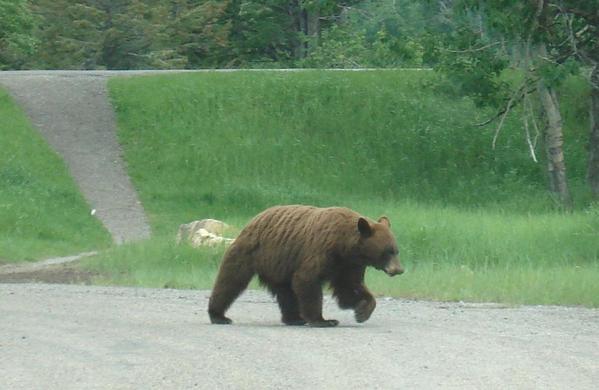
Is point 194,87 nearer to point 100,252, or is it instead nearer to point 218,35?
point 100,252

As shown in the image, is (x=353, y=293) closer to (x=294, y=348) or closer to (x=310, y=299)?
(x=310, y=299)

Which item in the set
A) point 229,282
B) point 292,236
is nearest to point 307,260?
point 292,236

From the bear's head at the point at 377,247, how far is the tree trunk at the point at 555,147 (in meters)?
17.2

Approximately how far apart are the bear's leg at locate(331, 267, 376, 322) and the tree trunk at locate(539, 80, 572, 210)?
17.2 metres

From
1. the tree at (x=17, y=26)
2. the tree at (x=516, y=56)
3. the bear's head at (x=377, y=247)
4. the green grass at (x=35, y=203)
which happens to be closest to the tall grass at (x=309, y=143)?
the green grass at (x=35, y=203)

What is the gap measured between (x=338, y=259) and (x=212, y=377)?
335cm

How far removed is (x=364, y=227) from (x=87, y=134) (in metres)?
23.5

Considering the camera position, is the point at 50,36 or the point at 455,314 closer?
the point at 455,314

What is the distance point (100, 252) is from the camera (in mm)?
25344

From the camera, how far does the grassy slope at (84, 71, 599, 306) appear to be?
30938mm

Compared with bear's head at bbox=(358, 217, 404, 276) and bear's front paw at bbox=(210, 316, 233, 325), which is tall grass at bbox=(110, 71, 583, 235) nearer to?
bear's front paw at bbox=(210, 316, 233, 325)

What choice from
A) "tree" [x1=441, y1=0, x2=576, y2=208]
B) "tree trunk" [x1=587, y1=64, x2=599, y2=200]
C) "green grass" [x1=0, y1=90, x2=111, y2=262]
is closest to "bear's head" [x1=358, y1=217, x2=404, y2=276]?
"green grass" [x1=0, y1=90, x2=111, y2=262]

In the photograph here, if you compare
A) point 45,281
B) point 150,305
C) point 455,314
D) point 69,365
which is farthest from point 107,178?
point 69,365

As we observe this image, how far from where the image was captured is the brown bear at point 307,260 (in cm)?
1249
